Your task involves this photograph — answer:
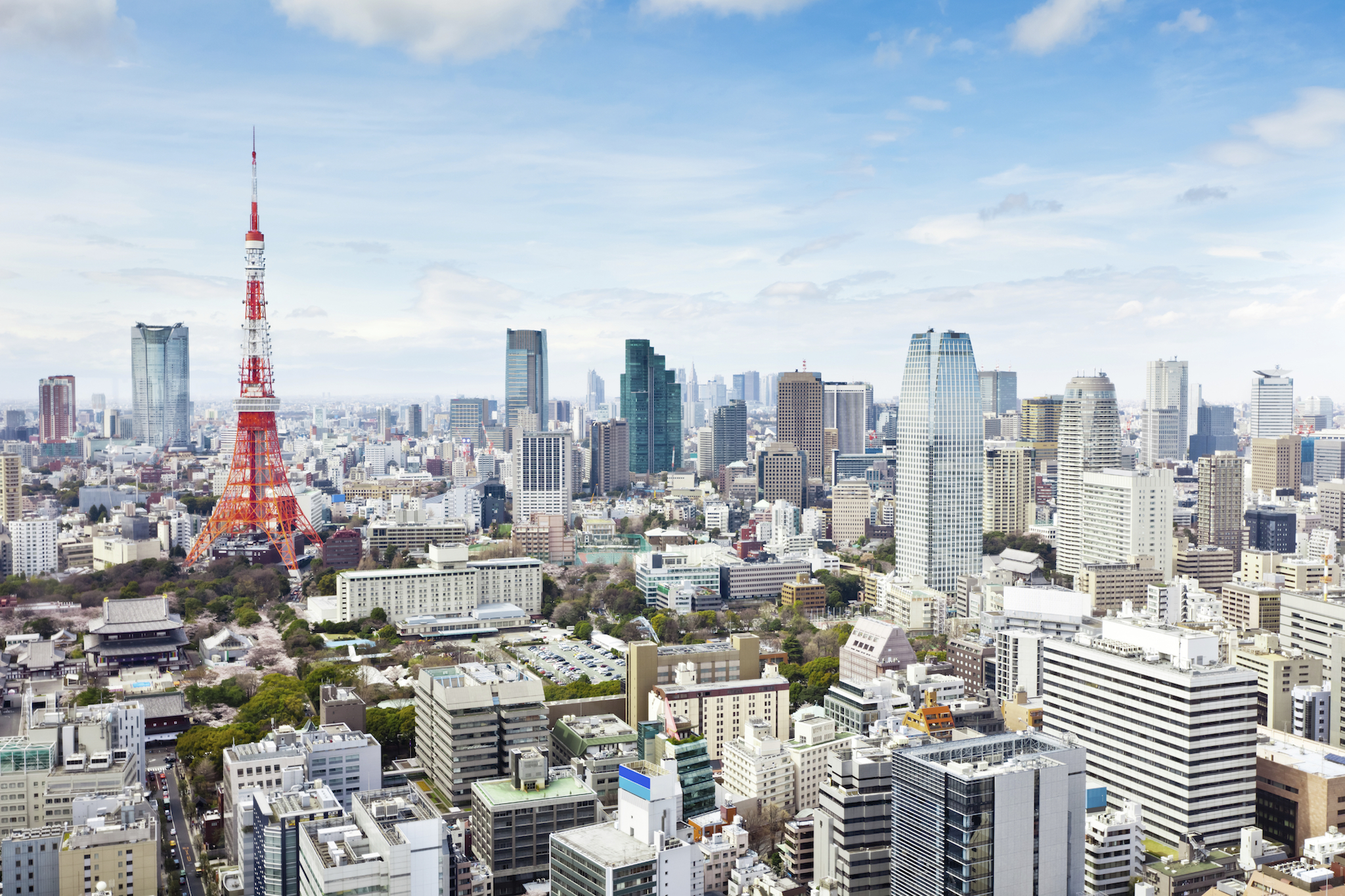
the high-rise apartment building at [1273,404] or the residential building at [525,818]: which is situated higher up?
the high-rise apartment building at [1273,404]

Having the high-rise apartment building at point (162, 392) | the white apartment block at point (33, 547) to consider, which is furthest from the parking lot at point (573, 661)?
the high-rise apartment building at point (162, 392)

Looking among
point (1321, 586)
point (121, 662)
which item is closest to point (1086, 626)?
point (1321, 586)

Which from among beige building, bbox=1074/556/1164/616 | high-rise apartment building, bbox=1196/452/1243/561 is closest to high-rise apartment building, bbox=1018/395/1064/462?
high-rise apartment building, bbox=1196/452/1243/561

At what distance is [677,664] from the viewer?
12.1m

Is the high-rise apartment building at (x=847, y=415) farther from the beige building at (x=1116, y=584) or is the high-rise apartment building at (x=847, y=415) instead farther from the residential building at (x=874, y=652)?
the residential building at (x=874, y=652)

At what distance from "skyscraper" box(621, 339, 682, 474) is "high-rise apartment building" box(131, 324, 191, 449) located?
15.5 meters

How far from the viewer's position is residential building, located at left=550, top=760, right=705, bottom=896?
23.7 feet

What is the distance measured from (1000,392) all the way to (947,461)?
30.1 metres

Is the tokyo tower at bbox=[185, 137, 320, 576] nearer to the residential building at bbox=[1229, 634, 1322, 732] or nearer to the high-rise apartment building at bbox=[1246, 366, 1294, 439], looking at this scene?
the residential building at bbox=[1229, 634, 1322, 732]

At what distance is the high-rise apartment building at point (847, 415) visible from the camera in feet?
144

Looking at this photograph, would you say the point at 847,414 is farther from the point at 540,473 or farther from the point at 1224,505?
the point at 1224,505

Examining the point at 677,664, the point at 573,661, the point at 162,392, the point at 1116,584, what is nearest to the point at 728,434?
the point at 162,392

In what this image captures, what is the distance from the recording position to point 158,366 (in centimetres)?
4166

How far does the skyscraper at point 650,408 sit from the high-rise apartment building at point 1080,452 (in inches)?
694
